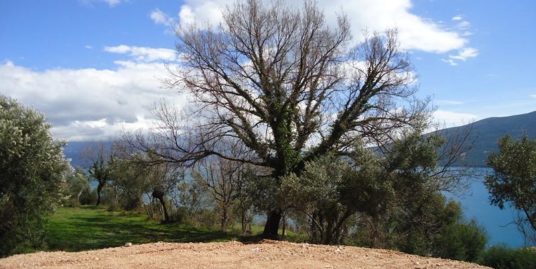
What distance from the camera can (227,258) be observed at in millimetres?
10406

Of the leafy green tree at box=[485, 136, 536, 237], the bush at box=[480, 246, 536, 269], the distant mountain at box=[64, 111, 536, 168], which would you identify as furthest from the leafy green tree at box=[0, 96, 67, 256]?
the distant mountain at box=[64, 111, 536, 168]

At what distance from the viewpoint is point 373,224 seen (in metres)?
17.8

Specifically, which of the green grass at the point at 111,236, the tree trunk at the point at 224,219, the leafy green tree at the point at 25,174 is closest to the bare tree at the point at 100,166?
the tree trunk at the point at 224,219

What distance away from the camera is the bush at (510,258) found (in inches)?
427

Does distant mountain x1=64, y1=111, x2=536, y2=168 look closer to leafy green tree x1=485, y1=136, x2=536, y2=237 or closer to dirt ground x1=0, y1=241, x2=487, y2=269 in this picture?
leafy green tree x1=485, y1=136, x2=536, y2=237

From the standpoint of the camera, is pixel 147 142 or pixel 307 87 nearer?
pixel 307 87

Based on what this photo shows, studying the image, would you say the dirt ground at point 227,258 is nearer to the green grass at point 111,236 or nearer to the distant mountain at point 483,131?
the green grass at point 111,236

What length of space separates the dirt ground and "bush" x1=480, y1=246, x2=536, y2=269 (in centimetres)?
172

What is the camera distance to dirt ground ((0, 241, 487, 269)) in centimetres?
968

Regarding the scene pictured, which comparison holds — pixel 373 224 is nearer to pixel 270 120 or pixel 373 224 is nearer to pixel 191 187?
pixel 270 120

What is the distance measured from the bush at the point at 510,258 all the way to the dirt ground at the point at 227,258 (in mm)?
1719

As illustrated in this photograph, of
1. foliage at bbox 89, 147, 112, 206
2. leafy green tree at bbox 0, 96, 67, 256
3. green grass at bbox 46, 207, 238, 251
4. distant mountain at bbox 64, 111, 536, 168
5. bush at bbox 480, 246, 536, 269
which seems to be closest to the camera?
bush at bbox 480, 246, 536, 269

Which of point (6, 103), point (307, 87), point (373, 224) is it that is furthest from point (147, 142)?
point (373, 224)

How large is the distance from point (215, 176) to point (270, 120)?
493 inches
